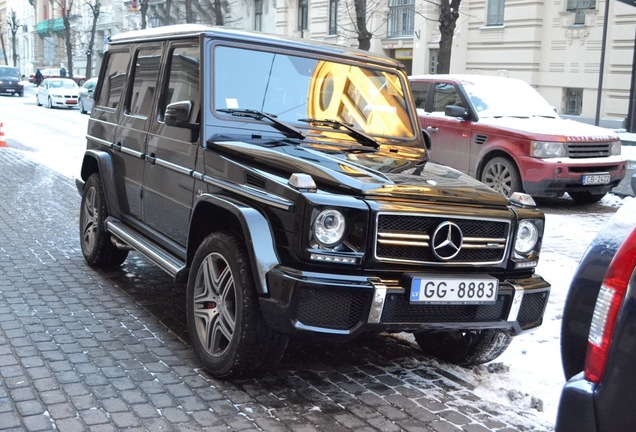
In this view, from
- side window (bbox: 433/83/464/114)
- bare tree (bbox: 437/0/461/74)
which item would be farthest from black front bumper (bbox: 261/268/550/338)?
bare tree (bbox: 437/0/461/74)

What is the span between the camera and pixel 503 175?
37.3 ft

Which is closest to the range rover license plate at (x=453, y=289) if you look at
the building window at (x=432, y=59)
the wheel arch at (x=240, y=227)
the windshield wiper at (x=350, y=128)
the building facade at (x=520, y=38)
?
the wheel arch at (x=240, y=227)

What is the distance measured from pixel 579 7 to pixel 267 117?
891 inches

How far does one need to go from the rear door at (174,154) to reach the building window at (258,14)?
3906 centimetres

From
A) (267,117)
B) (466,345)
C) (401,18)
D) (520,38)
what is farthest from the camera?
(401,18)

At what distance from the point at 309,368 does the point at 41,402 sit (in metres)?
1.52

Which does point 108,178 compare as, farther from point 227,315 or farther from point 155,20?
point 155,20

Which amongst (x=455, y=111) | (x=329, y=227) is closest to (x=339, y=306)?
(x=329, y=227)

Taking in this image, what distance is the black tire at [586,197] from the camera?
12011mm

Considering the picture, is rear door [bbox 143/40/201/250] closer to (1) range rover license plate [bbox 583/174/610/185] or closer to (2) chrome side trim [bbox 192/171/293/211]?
(2) chrome side trim [bbox 192/171/293/211]

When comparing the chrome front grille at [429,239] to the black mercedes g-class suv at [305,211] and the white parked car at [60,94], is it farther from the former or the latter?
the white parked car at [60,94]

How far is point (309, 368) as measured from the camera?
15.9ft

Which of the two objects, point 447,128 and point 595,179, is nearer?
point 595,179

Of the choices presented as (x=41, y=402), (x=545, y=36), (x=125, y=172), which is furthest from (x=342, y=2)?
(x=41, y=402)
